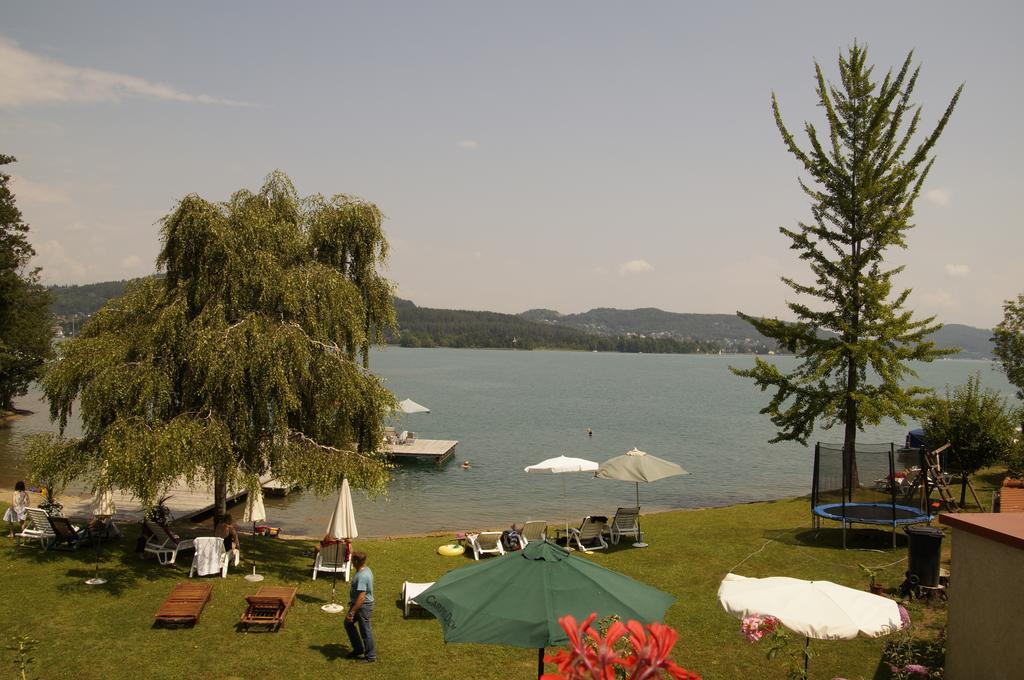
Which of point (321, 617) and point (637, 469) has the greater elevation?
point (637, 469)

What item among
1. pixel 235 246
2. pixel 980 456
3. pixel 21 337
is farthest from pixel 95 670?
pixel 21 337

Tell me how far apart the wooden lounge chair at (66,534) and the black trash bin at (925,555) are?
15902mm

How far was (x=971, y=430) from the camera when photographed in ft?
74.1

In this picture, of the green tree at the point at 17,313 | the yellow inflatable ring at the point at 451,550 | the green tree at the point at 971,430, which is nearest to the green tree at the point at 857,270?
the green tree at the point at 971,430

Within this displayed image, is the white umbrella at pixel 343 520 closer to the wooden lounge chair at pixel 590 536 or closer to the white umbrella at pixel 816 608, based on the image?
the wooden lounge chair at pixel 590 536

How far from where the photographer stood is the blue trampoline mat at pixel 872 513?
53.0 feet

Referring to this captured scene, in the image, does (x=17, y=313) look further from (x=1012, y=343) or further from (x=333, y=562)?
(x=1012, y=343)

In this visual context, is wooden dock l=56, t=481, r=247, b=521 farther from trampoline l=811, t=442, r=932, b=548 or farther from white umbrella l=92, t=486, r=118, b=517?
trampoline l=811, t=442, r=932, b=548

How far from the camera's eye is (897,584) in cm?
1318

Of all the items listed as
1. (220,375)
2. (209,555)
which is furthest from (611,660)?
(209,555)

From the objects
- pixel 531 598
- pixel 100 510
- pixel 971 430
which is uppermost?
pixel 971 430

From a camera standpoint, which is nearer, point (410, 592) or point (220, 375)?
point (410, 592)

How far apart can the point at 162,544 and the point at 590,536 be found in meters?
9.66

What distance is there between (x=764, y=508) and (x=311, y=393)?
15.5m
